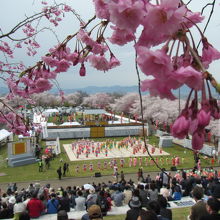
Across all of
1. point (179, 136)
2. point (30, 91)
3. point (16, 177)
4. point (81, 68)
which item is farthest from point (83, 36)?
point (16, 177)

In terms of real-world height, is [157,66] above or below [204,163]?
above

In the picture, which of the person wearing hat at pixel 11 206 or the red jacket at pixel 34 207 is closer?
the red jacket at pixel 34 207

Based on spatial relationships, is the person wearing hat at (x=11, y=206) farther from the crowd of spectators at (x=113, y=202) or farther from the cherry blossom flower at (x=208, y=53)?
the cherry blossom flower at (x=208, y=53)

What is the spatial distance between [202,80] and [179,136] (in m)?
0.22

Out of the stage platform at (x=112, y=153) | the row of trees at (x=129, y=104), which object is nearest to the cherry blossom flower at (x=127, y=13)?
the row of trees at (x=129, y=104)

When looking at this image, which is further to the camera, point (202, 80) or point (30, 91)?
point (30, 91)

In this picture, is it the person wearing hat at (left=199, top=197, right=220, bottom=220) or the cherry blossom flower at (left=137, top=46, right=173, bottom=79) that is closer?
the cherry blossom flower at (left=137, top=46, right=173, bottom=79)

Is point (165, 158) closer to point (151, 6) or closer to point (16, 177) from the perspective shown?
point (16, 177)

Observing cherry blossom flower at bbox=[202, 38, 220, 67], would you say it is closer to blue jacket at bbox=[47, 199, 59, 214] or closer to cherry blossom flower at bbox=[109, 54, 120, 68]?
cherry blossom flower at bbox=[109, 54, 120, 68]

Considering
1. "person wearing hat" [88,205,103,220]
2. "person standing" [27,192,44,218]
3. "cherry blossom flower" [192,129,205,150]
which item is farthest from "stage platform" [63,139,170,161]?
"cherry blossom flower" [192,129,205,150]

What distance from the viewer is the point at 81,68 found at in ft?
7.28

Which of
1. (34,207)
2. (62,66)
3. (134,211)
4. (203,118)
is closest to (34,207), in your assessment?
(34,207)

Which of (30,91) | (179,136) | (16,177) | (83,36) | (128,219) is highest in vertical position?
(83,36)

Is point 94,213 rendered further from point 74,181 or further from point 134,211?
point 74,181
